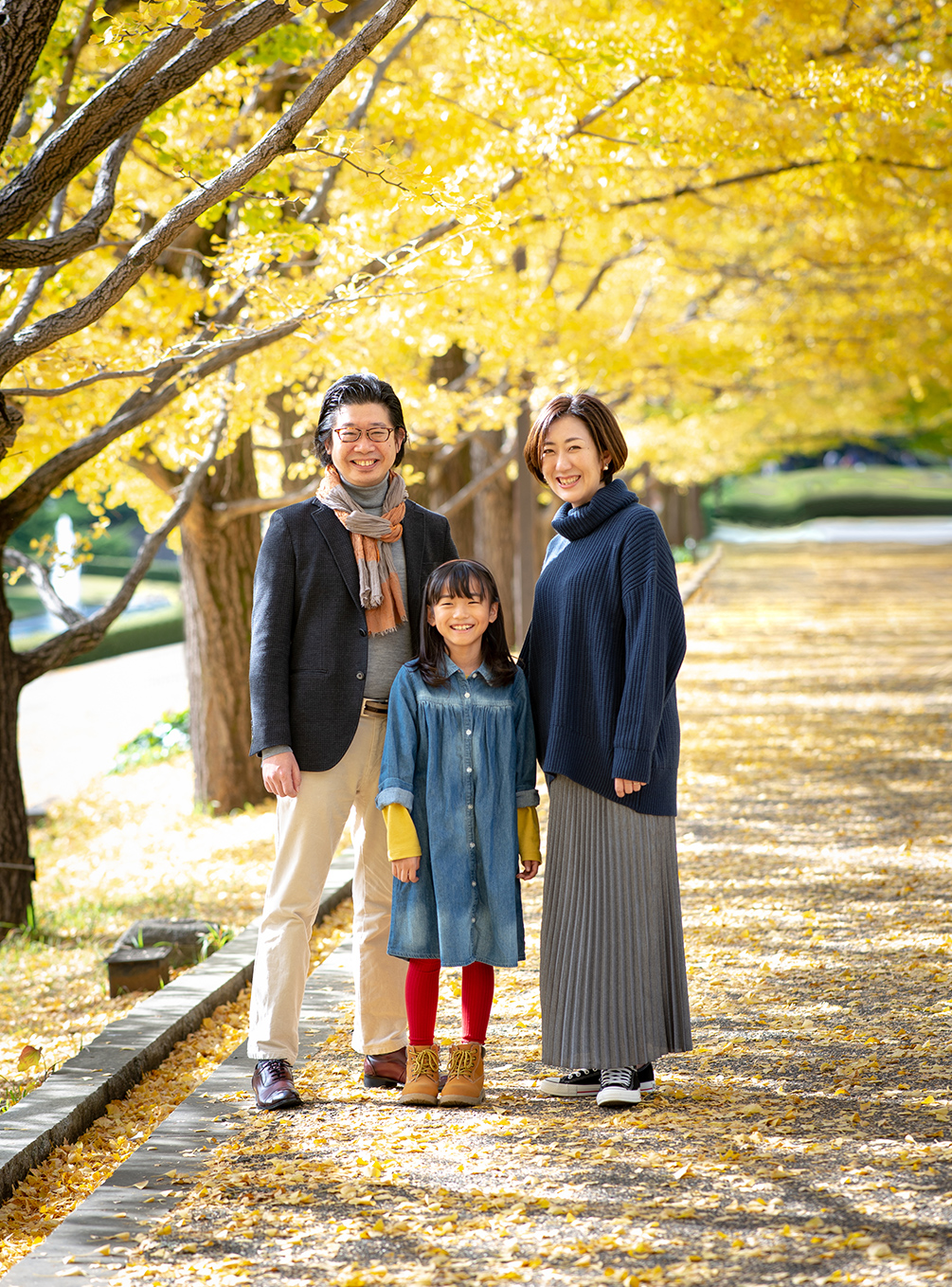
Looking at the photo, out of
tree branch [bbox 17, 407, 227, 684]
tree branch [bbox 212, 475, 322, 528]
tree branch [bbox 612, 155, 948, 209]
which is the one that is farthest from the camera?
tree branch [bbox 212, 475, 322, 528]

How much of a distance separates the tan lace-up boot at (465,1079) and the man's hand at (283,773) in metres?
0.85

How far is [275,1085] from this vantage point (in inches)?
140

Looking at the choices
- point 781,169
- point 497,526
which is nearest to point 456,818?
point 781,169

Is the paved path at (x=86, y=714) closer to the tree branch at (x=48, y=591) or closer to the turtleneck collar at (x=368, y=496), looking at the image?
the tree branch at (x=48, y=591)

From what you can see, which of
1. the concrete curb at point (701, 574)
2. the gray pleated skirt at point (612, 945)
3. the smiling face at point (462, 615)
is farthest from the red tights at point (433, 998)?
the concrete curb at point (701, 574)

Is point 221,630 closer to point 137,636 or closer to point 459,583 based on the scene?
point 459,583

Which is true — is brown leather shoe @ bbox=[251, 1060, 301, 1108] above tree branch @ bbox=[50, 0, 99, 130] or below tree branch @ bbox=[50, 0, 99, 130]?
below

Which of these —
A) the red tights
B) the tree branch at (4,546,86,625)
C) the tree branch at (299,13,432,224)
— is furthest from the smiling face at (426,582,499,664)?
the tree branch at (4,546,86,625)

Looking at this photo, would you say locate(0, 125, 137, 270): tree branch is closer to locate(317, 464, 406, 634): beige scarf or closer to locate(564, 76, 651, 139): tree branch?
locate(317, 464, 406, 634): beige scarf

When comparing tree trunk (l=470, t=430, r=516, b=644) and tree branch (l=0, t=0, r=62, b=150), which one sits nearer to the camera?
tree branch (l=0, t=0, r=62, b=150)

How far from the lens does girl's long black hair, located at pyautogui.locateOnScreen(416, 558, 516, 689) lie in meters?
3.45

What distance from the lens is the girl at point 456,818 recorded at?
11.3 ft

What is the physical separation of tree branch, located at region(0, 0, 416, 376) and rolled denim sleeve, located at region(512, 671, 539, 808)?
166cm

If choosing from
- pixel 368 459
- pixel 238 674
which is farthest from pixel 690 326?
pixel 368 459
